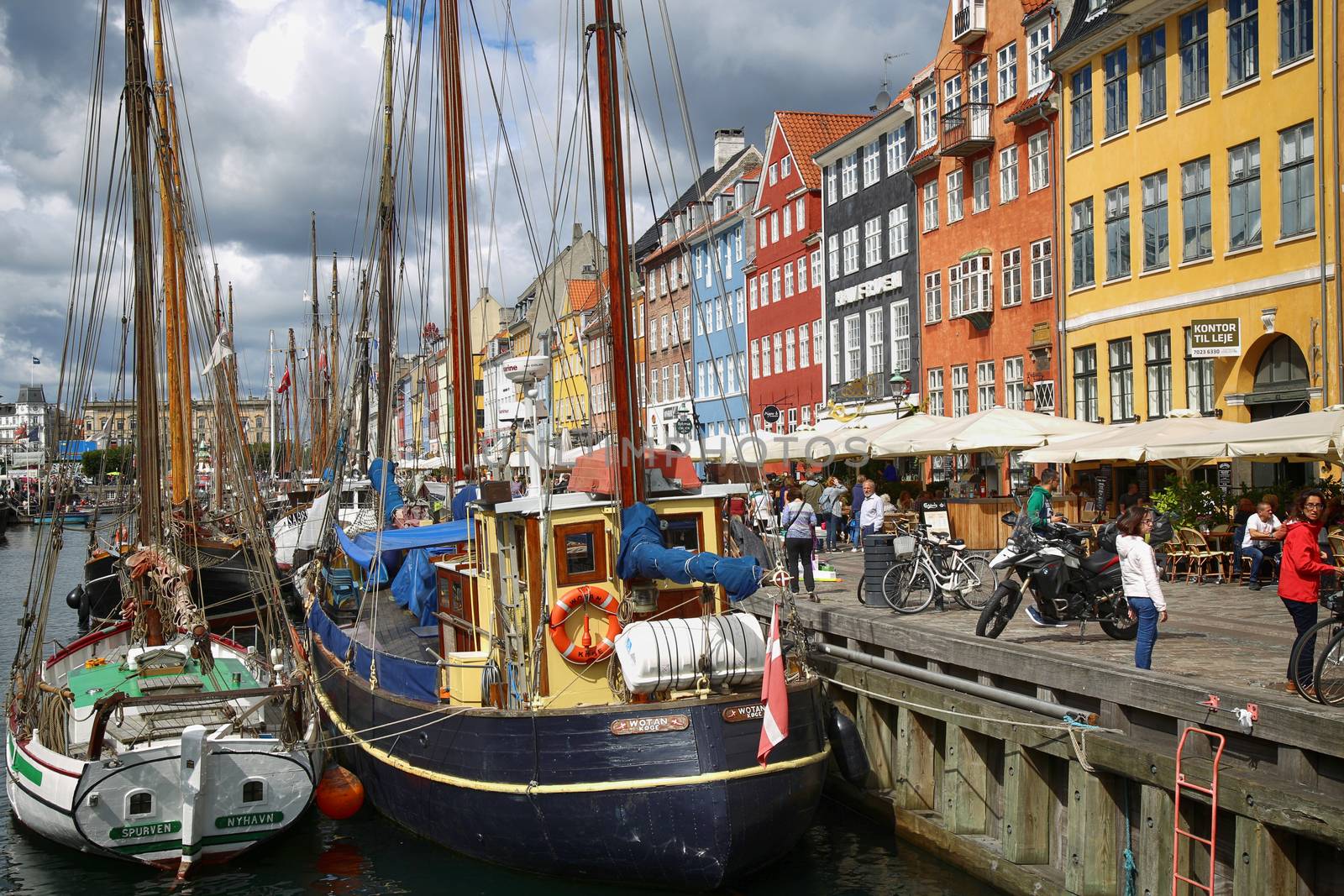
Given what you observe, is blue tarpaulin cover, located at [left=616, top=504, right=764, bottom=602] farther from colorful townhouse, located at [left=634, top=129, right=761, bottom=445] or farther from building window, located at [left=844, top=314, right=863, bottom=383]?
colorful townhouse, located at [left=634, top=129, right=761, bottom=445]

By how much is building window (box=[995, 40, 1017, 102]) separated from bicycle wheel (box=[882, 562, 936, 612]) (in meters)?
22.8

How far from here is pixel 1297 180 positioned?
2564 centimetres

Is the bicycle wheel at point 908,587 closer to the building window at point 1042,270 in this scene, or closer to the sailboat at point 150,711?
the sailboat at point 150,711

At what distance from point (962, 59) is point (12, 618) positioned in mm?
31862

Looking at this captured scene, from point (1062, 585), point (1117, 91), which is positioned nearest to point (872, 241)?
point (1117, 91)

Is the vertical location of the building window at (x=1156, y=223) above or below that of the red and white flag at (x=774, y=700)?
above

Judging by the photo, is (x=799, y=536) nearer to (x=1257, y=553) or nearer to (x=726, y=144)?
(x=1257, y=553)

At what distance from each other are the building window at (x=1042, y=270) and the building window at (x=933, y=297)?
17.5 feet

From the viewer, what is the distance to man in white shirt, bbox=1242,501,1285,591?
18.8m

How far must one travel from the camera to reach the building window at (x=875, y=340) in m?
45.1

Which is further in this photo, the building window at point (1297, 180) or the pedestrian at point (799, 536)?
the building window at point (1297, 180)

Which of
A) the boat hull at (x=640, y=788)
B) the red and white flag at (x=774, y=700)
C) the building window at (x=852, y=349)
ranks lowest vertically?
the boat hull at (x=640, y=788)

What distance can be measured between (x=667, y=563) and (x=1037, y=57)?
91.1 ft

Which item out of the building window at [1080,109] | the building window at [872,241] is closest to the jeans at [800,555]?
the building window at [1080,109]
